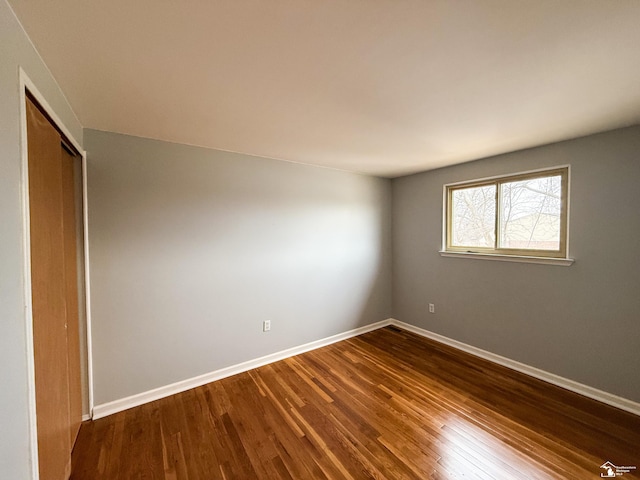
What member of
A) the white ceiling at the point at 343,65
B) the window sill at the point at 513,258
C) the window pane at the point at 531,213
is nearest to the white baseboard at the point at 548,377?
the window sill at the point at 513,258

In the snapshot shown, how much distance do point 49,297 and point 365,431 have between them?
209 cm

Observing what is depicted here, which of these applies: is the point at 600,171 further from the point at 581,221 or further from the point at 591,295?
the point at 591,295

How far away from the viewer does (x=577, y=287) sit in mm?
2252

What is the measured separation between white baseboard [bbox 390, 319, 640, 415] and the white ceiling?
220cm

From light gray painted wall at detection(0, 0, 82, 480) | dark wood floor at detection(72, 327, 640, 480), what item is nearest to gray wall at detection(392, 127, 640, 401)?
dark wood floor at detection(72, 327, 640, 480)

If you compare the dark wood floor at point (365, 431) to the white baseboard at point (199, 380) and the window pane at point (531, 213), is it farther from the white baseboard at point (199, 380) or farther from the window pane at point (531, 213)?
the window pane at point (531, 213)

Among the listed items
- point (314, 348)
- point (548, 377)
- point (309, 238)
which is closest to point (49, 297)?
point (309, 238)

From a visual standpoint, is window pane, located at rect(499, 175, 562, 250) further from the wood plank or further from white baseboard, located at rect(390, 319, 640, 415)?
the wood plank

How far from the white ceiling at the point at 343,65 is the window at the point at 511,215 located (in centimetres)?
62

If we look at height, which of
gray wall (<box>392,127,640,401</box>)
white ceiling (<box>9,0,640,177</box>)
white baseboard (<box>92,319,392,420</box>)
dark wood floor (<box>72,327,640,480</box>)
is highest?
white ceiling (<box>9,0,640,177</box>)

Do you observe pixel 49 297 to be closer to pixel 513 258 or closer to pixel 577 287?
pixel 513 258

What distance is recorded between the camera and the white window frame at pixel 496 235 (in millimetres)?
2326

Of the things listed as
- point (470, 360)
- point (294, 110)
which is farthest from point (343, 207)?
point (470, 360)

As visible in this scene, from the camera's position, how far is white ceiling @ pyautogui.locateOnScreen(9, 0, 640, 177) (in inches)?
37.8
